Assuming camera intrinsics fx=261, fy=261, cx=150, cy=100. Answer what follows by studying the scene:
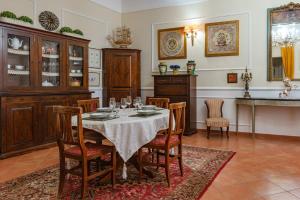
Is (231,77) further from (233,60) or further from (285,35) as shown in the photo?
(285,35)

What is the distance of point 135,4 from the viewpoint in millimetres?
6668

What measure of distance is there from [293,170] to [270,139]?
2022 mm

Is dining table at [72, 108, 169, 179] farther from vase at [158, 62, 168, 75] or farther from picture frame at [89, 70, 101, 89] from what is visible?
vase at [158, 62, 168, 75]

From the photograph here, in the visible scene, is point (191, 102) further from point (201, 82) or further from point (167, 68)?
point (167, 68)

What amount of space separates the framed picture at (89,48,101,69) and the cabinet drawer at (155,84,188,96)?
151 cm

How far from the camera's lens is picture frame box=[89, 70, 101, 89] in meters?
5.98

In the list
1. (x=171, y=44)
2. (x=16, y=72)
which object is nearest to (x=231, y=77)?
(x=171, y=44)

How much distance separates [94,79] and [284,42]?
411 centimetres

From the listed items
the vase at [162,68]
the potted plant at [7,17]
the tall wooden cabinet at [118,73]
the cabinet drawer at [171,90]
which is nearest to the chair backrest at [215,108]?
the cabinet drawer at [171,90]

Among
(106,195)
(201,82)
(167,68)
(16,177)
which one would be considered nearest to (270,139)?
(201,82)

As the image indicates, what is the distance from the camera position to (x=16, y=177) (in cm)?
308

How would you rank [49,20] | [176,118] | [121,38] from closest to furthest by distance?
[176,118] → [49,20] → [121,38]

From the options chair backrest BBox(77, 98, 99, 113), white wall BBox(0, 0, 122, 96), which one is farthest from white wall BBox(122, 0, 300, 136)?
chair backrest BBox(77, 98, 99, 113)

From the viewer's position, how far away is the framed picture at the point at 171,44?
620cm
